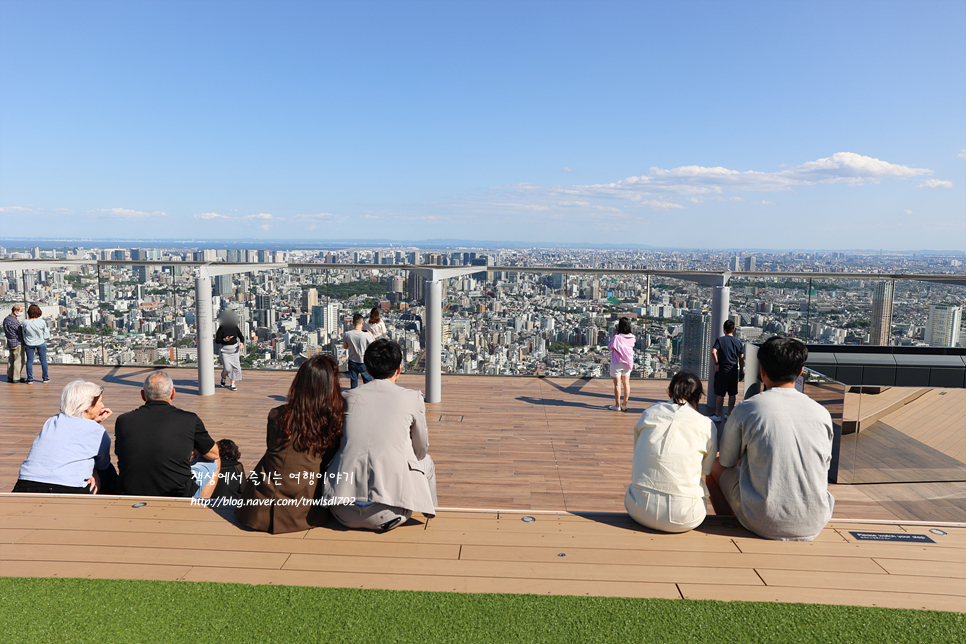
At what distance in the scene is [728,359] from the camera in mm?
7344

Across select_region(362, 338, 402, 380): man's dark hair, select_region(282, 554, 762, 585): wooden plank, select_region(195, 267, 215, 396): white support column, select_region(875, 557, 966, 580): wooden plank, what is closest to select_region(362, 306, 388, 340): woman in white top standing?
select_region(195, 267, 215, 396): white support column

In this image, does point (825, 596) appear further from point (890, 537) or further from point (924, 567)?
point (890, 537)

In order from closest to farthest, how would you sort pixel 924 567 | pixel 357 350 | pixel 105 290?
pixel 924 567
pixel 357 350
pixel 105 290

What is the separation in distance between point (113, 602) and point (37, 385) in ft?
27.8

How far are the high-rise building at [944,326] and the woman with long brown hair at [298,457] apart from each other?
8.55 metres

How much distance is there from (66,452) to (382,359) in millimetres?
2081

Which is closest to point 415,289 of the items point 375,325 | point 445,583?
point 375,325

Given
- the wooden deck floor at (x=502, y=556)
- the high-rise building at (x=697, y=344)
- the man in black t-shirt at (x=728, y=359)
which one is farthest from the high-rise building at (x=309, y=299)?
the wooden deck floor at (x=502, y=556)

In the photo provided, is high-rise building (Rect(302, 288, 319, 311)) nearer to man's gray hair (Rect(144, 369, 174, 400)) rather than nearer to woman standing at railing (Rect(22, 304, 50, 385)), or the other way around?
woman standing at railing (Rect(22, 304, 50, 385))

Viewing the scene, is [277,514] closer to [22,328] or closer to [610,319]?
[610,319]

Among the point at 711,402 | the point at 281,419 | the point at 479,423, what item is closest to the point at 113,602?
the point at 281,419

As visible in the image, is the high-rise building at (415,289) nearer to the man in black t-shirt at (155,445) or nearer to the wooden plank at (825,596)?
the man in black t-shirt at (155,445)

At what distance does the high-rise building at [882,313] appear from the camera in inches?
331

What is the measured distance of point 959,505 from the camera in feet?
15.6
